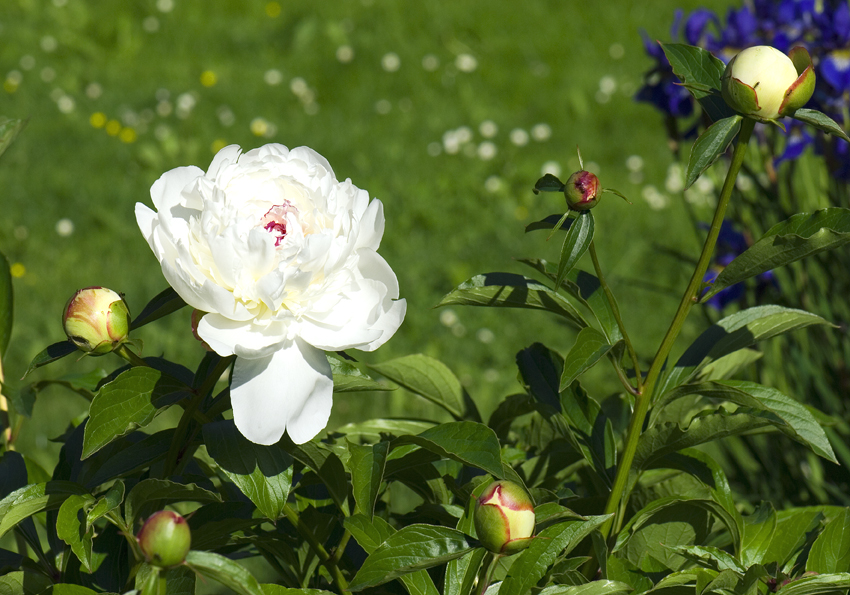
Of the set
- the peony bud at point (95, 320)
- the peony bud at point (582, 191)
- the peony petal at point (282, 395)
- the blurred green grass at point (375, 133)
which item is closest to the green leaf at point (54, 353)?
the peony bud at point (95, 320)

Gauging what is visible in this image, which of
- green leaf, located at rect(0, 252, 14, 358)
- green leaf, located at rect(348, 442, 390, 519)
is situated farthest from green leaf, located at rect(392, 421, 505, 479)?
green leaf, located at rect(0, 252, 14, 358)

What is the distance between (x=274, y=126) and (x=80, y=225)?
811mm

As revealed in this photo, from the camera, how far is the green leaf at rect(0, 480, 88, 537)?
56cm

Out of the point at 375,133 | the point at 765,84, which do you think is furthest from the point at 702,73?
the point at 375,133

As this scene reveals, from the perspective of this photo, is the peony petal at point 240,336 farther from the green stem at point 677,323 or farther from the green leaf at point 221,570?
the green stem at point 677,323

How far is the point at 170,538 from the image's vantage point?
0.42 meters

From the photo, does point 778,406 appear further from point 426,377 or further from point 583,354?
point 426,377

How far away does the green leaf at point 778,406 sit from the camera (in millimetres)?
579

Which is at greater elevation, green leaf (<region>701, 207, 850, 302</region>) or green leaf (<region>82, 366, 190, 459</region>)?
green leaf (<region>701, 207, 850, 302</region>)

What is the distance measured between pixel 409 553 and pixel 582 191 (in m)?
0.26

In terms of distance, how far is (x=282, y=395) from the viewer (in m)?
0.52

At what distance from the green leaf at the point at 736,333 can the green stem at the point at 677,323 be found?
0.06 meters

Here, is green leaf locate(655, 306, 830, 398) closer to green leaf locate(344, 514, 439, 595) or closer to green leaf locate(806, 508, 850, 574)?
green leaf locate(806, 508, 850, 574)

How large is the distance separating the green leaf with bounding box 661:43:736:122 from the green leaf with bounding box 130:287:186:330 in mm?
385
